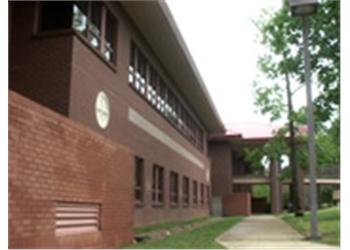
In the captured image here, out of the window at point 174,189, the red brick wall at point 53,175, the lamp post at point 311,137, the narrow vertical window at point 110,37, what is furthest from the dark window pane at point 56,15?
the window at point 174,189

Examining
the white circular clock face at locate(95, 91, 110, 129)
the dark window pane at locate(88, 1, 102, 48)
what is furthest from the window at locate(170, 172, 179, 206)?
the dark window pane at locate(88, 1, 102, 48)

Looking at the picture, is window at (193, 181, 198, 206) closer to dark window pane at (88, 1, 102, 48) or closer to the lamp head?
dark window pane at (88, 1, 102, 48)

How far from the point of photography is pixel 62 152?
858cm

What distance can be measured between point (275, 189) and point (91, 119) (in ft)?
108

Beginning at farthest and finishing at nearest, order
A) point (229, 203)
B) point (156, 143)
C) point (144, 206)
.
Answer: point (229, 203)
point (156, 143)
point (144, 206)

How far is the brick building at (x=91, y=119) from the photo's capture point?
7570mm

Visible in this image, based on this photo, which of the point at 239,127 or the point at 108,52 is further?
the point at 239,127

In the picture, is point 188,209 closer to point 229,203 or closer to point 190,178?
point 190,178

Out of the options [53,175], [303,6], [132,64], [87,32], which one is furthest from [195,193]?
[53,175]

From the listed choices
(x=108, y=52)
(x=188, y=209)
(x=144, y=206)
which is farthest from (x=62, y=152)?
(x=188, y=209)

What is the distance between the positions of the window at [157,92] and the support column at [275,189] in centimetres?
1289

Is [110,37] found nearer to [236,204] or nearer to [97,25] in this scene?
[97,25]

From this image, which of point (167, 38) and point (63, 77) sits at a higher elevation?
point (167, 38)

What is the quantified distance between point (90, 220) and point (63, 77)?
12.6ft
